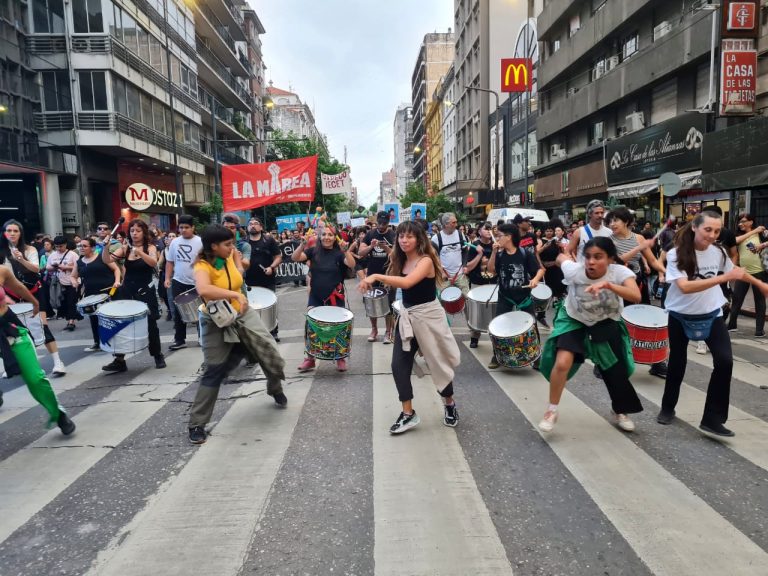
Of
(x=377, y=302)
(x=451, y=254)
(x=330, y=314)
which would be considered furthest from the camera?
(x=451, y=254)

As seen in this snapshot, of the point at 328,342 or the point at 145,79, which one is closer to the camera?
the point at 328,342

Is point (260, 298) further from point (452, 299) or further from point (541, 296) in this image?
point (541, 296)

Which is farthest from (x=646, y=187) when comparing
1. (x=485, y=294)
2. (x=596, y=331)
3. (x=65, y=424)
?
(x=65, y=424)

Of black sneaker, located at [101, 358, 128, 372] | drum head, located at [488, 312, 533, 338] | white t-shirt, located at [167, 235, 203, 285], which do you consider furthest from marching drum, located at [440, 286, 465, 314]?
black sneaker, located at [101, 358, 128, 372]

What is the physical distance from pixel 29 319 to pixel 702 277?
21.3ft

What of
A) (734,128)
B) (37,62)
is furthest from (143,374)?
(37,62)

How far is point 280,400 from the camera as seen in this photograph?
5.33m

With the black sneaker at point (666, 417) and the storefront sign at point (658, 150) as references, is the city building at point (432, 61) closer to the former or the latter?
the storefront sign at point (658, 150)

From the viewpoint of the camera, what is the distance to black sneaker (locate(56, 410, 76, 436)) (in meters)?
4.62

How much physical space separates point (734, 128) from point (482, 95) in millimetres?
38600

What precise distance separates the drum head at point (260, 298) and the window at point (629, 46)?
2042 centimetres

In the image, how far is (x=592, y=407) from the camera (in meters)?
5.21

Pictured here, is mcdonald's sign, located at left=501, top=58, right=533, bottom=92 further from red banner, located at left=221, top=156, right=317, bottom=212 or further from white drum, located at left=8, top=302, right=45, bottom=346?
white drum, located at left=8, top=302, right=45, bottom=346

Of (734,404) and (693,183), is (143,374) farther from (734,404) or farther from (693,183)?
(693,183)
